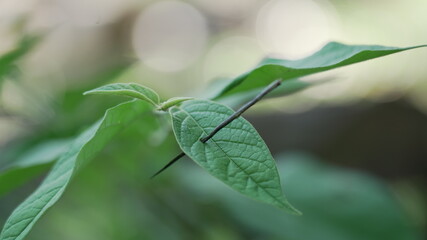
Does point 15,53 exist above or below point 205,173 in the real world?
above

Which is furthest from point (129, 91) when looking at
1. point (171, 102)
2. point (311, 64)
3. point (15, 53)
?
point (15, 53)

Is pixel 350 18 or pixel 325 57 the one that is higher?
pixel 325 57

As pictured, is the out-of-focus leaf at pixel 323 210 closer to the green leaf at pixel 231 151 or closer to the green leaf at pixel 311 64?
the green leaf at pixel 311 64

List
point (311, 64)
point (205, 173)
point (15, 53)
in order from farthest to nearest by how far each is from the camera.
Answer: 1. point (205, 173)
2. point (15, 53)
3. point (311, 64)

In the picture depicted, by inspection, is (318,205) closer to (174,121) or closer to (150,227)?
(150,227)

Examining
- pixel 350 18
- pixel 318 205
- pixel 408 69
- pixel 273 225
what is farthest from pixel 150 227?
pixel 350 18

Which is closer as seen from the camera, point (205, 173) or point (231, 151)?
point (231, 151)

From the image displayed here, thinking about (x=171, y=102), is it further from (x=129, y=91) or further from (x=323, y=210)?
(x=323, y=210)
